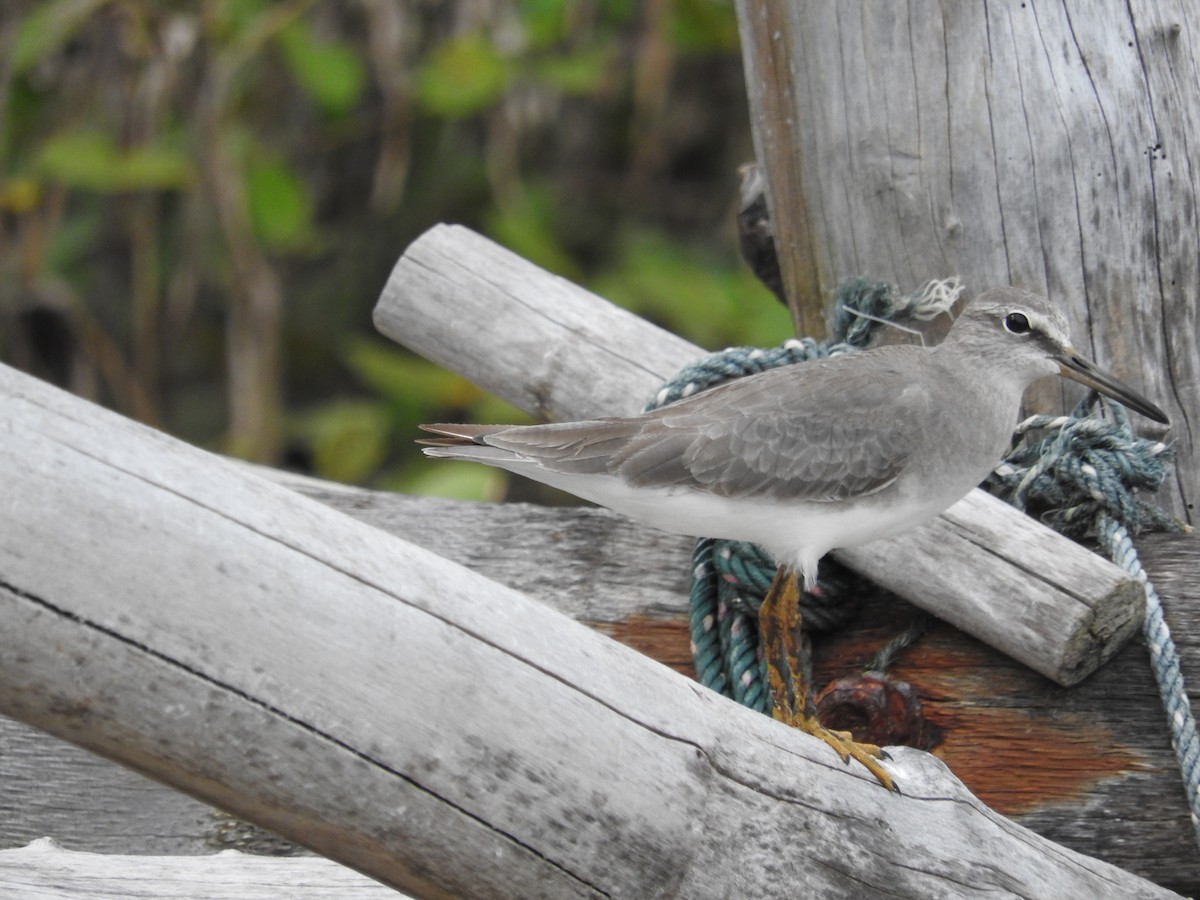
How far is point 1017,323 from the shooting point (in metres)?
2.98

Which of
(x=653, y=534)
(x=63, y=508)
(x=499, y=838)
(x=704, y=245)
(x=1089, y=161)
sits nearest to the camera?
(x=63, y=508)

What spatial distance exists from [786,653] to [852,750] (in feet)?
1.43

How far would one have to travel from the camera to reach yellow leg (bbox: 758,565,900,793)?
2.84m

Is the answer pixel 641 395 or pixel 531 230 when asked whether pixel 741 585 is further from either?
pixel 531 230

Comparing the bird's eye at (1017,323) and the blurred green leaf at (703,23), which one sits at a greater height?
the blurred green leaf at (703,23)

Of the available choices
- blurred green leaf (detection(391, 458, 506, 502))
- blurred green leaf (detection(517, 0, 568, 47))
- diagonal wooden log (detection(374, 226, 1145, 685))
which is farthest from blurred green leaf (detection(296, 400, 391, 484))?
diagonal wooden log (detection(374, 226, 1145, 685))

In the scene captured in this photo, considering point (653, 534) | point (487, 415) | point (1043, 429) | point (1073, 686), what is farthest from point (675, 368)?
point (487, 415)

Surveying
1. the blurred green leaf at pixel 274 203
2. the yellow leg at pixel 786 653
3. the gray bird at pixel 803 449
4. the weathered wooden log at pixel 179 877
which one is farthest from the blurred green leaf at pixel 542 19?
the weathered wooden log at pixel 179 877

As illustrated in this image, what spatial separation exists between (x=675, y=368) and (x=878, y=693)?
1.01 metres

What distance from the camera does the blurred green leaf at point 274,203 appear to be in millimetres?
5953

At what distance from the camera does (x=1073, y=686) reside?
2832 millimetres

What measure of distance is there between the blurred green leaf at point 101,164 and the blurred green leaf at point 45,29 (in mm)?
387

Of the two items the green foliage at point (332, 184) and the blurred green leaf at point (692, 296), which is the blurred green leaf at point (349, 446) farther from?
the blurred green leaf at point (692, 296)

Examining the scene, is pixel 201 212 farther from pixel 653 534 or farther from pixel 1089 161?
pixel 1089 161
